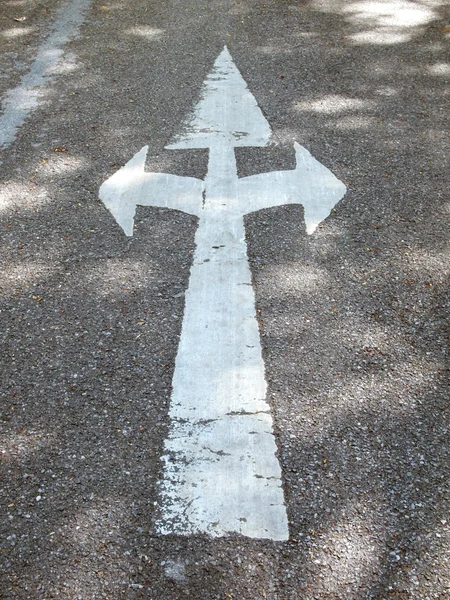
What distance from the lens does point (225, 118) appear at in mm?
4918

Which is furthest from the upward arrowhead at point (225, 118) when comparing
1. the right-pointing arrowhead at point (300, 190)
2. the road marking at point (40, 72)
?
the road marking at point (40, 72)

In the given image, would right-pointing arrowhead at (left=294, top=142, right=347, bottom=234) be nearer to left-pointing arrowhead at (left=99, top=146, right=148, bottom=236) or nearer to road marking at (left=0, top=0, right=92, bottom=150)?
left-pointing arrowhead at (left=99, top=146, right=148, bottom=236)

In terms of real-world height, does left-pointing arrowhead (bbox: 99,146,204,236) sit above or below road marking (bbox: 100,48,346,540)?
above

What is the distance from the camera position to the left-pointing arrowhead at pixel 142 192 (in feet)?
12.7

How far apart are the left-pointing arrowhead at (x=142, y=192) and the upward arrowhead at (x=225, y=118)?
44 centimetres

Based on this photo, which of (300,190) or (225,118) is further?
(225,118)

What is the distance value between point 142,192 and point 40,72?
2.32 metres

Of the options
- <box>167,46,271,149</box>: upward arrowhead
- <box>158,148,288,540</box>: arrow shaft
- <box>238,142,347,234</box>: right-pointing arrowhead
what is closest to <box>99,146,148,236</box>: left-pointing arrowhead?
<box>167,46,271,149</box>: upward arrowhead

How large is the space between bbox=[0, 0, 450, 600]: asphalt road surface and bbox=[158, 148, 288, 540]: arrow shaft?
0.03 meters

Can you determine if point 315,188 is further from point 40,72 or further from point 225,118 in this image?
point 40,72

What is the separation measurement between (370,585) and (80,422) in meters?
1.19

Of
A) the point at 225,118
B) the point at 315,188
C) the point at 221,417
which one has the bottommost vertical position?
the point at 221,417

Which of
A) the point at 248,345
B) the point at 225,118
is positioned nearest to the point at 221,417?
the point at 248,345

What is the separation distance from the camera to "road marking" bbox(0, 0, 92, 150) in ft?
16.0
